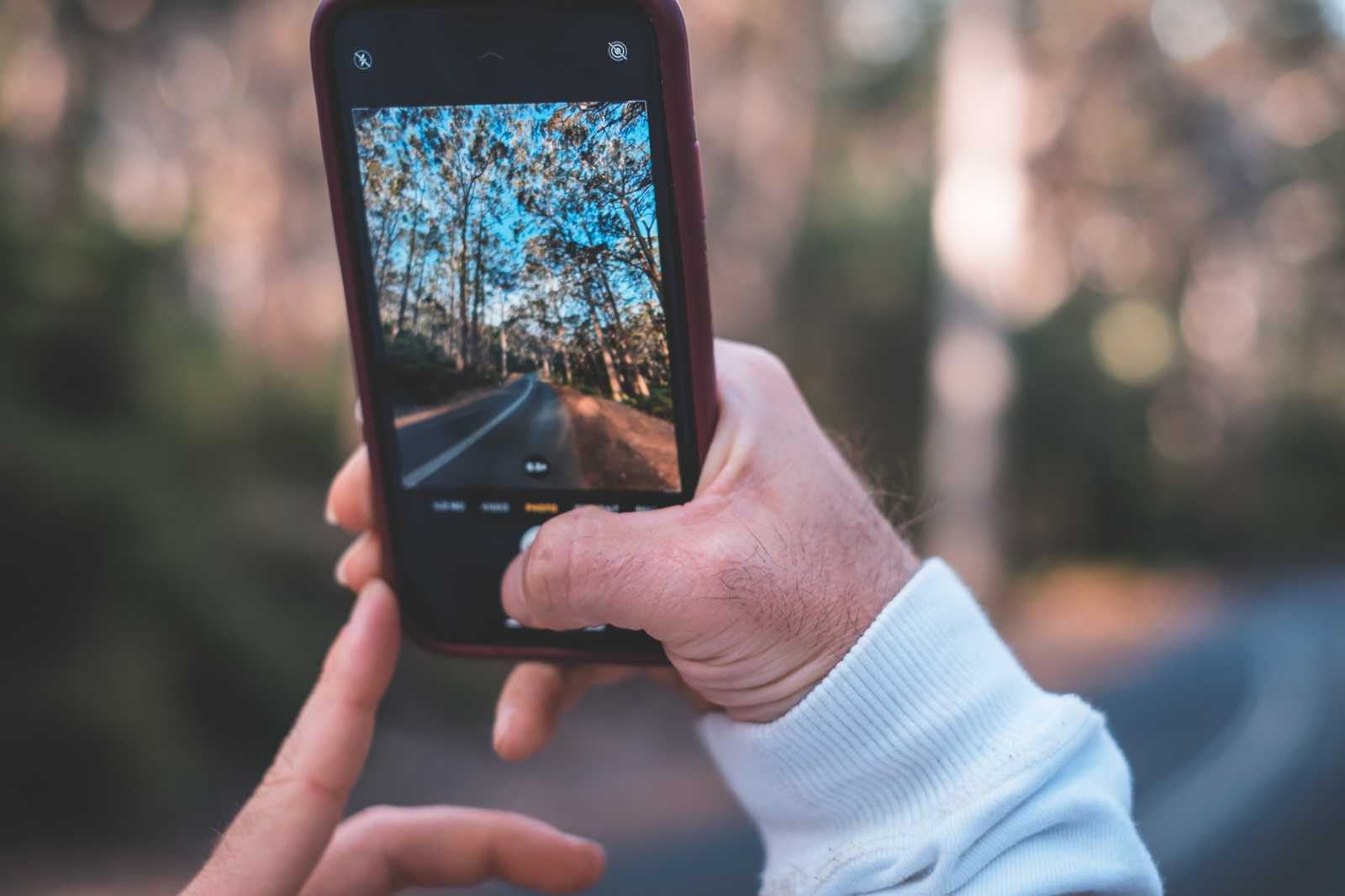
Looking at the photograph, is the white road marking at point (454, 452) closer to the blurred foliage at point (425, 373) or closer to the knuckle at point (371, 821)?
the blurred foliage at point (425, 373)

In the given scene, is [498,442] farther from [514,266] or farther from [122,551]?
[122,551]

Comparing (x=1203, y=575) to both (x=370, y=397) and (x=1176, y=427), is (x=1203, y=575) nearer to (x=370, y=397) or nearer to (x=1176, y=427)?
(x=1176, y=427)

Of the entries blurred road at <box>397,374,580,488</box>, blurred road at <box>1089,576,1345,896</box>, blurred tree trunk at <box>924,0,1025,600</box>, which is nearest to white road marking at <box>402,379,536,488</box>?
blurred road at <box>397,374,580,488</box>

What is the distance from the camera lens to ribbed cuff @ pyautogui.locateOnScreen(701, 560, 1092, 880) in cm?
126

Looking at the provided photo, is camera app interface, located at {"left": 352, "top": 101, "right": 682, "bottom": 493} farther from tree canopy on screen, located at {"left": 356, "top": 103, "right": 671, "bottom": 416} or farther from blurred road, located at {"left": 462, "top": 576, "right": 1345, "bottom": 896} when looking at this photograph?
blurred road, located at {"left": 462, "top": 576, "right": 1345, "bottom": 896}

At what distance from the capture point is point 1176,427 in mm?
17469

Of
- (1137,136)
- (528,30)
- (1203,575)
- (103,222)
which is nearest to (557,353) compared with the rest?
(528,30)

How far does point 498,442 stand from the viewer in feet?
5.27

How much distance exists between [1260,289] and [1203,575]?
8.40m

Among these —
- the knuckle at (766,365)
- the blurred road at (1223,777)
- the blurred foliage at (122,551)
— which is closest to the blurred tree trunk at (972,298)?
the blurred road at (1223,777)

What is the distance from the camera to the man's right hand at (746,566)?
1340 mm

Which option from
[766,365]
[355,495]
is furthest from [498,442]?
[766,365]

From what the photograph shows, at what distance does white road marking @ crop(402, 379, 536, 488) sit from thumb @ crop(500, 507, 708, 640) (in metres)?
0.21

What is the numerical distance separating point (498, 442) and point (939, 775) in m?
0.78
